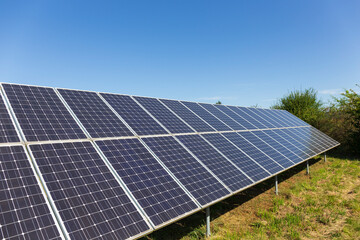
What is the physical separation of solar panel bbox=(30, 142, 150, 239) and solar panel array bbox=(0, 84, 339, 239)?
0.02m

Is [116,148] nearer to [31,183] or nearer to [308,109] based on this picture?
[31,183]

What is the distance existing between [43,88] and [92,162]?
4449 millimetres

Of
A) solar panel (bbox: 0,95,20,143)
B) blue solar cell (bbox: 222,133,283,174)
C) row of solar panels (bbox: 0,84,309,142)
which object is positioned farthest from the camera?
blue solar cell (bbox: 222,133,283,174)

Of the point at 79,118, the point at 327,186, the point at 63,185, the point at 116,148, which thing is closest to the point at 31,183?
the point at 63,185

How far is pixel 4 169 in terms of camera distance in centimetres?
512

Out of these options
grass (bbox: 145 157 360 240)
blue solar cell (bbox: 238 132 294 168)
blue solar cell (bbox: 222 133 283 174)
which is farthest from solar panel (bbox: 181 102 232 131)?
grass (bbox: 145 157 360 240)

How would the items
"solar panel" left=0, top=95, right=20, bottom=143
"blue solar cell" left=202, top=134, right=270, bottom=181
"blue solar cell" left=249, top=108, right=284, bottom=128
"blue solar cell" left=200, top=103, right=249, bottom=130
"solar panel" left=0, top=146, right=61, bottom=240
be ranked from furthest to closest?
"blue solar cell" left=249, top=108, right=284, bottom=128, "blue solar cell" left=200, top=103, right=249, bottom=130, "blue solar cell" left=202, top=134, right=270, bottom=181, "solar panel" left=0, top=95, right=20, bottom=143, "solar panel" left=0, top=146, right=61, bottom=240

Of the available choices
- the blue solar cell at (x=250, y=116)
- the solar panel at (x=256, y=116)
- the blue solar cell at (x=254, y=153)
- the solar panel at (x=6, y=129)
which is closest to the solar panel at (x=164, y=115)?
the blue solar cell at (x=254, y=153)

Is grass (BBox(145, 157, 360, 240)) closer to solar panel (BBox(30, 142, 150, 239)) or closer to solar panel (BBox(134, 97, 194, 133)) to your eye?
solar panel (BBox(30, 142, 150, 239))

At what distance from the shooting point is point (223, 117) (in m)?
15.4

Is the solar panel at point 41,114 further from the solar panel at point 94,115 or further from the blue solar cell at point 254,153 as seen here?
the blue solar cell at point 254,153

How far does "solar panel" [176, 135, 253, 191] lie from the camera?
28.4ft

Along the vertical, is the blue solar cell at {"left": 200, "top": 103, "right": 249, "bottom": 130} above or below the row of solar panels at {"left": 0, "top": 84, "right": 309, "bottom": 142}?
below

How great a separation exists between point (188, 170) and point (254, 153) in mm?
5137
